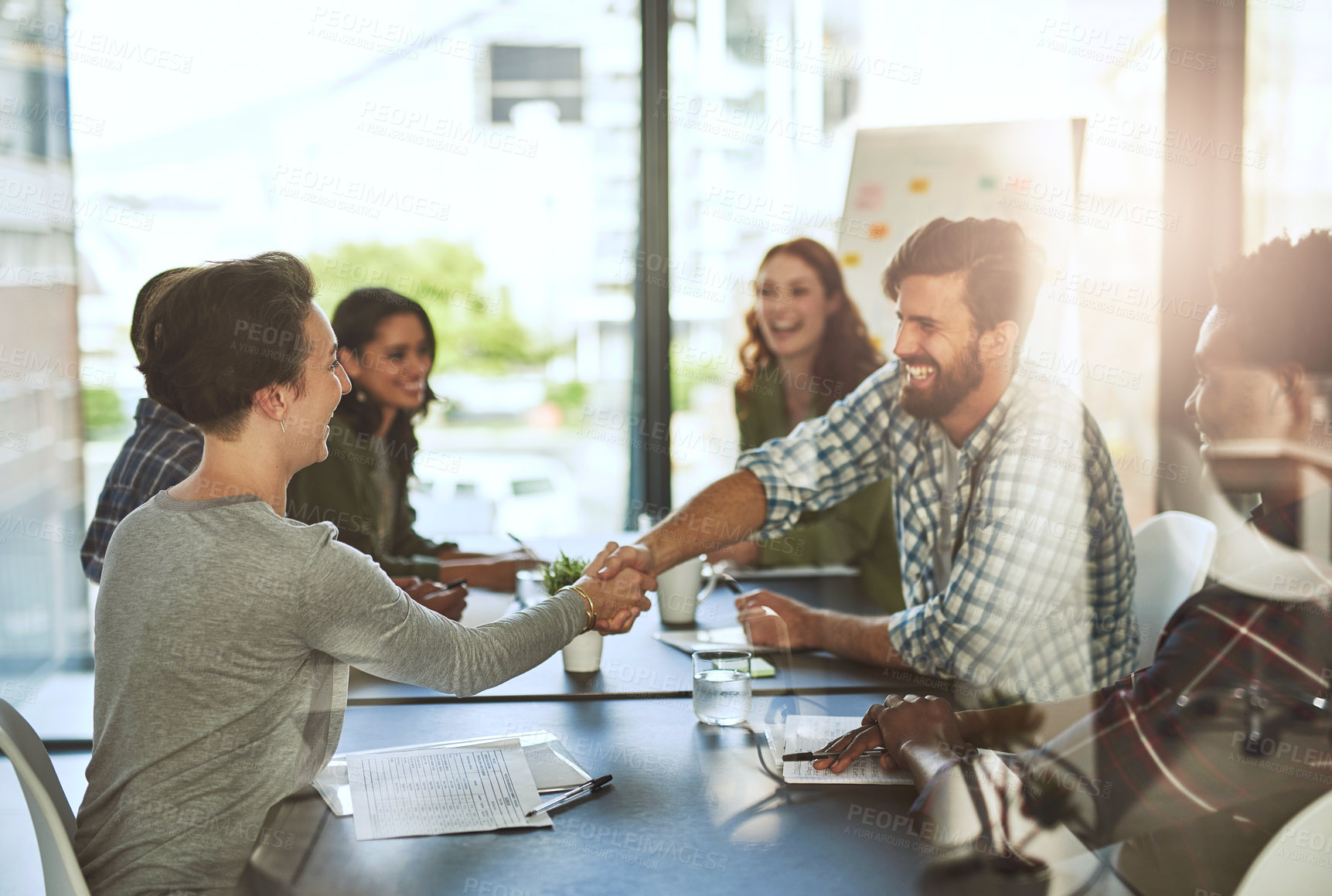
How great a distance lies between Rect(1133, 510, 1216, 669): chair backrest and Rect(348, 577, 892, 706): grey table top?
647 millimetres

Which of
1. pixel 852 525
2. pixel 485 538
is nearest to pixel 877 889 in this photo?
pixel 852 525

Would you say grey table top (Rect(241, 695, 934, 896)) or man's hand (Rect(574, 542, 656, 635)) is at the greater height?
man's hand (Rect(574, 542, 656, 635))

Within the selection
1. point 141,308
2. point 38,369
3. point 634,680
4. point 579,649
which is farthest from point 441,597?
point 38,369

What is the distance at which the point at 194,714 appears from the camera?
118 cm

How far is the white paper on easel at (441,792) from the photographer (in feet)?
3.78

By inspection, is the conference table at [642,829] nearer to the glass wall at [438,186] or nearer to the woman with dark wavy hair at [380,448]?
the woman with dark wavy hair at [380,448]

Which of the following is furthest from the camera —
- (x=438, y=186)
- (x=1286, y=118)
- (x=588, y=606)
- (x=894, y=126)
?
(x=438, y=186)

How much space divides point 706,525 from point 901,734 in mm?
894

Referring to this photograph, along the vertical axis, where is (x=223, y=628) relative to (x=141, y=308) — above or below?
below

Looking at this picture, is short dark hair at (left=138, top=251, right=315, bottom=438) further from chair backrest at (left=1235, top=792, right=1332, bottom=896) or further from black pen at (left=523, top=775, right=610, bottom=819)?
chair backrest at (left=1235, top=792, right=1332, bottom=896)

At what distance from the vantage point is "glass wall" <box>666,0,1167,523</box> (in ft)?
11.4

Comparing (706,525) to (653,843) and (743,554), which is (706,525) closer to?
(743,554)

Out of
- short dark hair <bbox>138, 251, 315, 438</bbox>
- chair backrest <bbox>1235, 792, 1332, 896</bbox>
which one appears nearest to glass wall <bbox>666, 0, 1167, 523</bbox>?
chair backrest <bbox>1235, 792, 1332, 896</bbox>

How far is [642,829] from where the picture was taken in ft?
3.77
